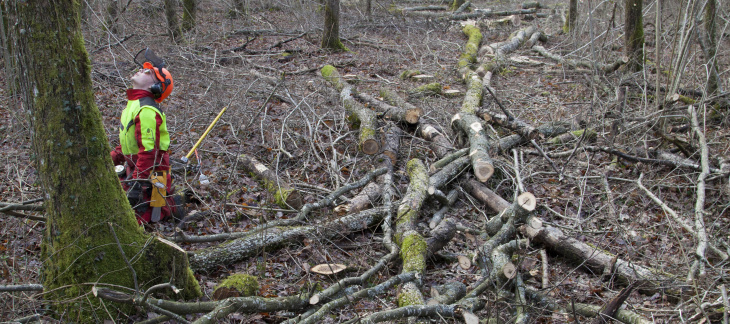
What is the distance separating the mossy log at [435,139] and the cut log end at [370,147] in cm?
94

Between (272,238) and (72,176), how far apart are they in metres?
1.99

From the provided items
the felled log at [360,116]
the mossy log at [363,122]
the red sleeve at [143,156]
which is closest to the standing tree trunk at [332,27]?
the felled log at [360,116]

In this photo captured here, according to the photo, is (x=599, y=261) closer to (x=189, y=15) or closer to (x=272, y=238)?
(x=272, y=238)

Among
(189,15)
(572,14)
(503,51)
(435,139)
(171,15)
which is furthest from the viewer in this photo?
A: (572,14)

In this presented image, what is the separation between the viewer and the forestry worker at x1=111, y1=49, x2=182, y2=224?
4.62m

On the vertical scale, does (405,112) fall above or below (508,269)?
above

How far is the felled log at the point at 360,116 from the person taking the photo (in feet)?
21.6

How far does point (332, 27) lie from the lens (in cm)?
1246

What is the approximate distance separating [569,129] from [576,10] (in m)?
8.38

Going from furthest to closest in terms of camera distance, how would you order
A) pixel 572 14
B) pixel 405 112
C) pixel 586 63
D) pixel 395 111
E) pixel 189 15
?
pixel 572 14 → pixel 189 15 → pixel 586 63 → pixel 395 111 → pixel 405 112

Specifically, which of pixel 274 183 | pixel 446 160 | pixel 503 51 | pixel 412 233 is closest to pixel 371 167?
pixel 446 160

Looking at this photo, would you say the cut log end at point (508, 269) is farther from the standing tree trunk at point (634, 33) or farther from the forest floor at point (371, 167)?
the standing tree trunk at point (634, 33)

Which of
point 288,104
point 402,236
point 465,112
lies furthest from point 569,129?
point 288,104

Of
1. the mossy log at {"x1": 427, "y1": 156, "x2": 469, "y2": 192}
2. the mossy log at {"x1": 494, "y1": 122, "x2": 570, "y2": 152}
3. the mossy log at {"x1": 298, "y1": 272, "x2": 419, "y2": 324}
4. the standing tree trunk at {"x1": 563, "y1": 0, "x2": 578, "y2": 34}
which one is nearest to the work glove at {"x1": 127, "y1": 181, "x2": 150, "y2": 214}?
the mossy log at {"x1": 298, "y1": 272, "x2": 419, "y2": 324}
